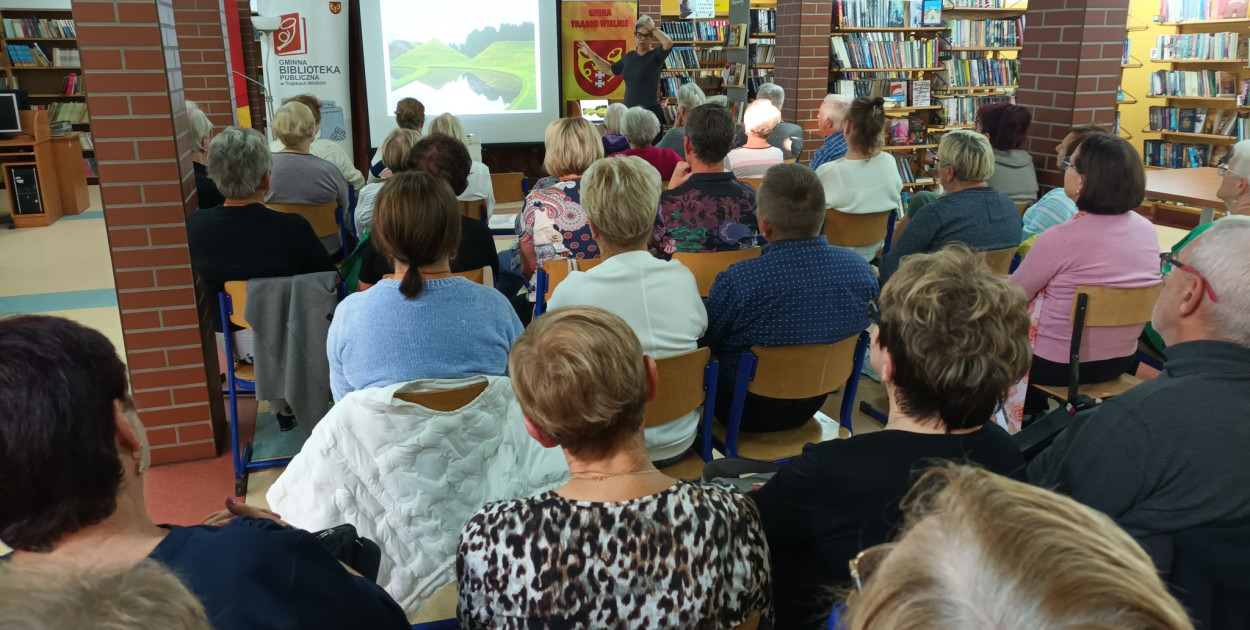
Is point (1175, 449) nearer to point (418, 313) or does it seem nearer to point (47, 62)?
point (418, 313)

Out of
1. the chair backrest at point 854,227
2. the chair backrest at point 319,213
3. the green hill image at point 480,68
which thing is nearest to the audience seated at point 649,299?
the chair backrest at point 854,227

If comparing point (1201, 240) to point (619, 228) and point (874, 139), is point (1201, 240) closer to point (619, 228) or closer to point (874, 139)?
point (619, 228)

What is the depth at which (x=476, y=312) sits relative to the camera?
227 centimetres

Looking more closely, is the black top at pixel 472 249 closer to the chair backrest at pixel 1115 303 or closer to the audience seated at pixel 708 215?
the audience seated at pixel 708 215

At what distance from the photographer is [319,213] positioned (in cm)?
441

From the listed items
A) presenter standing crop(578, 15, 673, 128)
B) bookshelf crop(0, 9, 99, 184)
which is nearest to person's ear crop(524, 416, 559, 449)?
presenter standing crop(578, 15, 673, 128)

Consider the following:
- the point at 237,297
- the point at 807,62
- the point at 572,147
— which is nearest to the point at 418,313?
the point at 237,297

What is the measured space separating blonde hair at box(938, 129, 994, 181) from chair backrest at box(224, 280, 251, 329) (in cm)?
287

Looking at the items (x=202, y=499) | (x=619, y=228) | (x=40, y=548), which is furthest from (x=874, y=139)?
(x=40, y=548)

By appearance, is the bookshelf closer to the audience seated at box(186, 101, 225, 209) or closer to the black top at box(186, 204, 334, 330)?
the audience seated at box(186, 101, 225, 209)

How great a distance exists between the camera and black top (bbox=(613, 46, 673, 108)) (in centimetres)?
752

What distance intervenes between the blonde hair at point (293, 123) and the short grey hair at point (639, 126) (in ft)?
6.02

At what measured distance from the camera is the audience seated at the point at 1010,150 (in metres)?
4.41

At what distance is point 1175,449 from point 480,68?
7.77 metres
